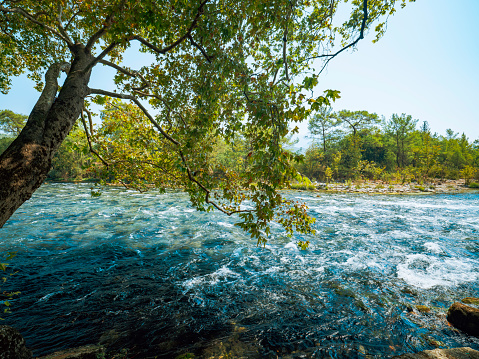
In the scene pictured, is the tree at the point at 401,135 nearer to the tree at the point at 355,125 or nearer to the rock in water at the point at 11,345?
the tree at the point at 355,125

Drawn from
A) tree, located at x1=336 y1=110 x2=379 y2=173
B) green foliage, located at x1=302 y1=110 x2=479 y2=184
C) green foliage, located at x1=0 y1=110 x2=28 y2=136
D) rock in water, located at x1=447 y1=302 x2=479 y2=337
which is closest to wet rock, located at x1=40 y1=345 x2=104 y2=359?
rock in water, located at x1=447 y1=302 x2=479 y2=337

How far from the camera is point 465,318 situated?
3852mm

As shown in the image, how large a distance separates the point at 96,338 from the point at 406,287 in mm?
6792

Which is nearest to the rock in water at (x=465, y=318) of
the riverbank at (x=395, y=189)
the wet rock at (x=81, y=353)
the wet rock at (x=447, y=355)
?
the wet rock at (x=447, y=355)

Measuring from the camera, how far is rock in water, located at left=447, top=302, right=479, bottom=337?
3.74m

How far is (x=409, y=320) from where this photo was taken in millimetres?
4078

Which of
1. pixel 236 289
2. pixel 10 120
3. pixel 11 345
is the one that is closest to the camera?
pixel 11 345

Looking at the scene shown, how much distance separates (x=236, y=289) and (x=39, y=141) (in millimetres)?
4730

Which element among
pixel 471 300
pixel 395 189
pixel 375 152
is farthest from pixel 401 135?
pixel 471 300

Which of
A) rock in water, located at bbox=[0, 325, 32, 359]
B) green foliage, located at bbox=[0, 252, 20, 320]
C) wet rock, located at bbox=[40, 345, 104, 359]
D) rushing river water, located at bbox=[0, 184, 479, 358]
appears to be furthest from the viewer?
rushing river water, located at bbox=[0, 184, 479, 358]

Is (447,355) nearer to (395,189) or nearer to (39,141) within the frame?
(39,141)

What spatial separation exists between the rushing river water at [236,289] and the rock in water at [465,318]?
19 cm

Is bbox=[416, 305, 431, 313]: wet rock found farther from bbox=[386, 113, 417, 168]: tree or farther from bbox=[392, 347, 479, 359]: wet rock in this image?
bbox=[386, 113, 417, 168]: tree

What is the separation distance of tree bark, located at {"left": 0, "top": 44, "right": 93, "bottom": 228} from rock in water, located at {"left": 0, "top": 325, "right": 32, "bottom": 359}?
120cm
